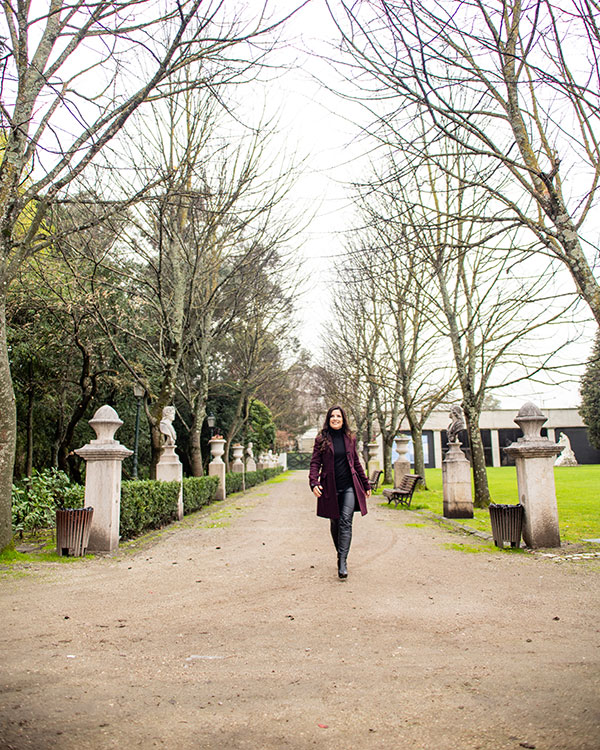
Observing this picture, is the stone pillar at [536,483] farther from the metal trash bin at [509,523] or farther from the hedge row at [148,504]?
the hedge row at [148,504]

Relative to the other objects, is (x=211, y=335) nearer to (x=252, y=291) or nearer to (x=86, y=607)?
(x=252, y=291)

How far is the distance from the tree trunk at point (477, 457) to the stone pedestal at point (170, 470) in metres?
6.74

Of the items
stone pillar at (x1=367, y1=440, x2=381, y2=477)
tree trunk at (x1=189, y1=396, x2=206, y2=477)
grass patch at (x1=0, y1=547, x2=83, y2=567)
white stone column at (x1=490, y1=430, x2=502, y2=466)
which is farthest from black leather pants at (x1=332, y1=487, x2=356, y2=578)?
white stone column at (x1=490, y1=430, x2=502, y2=466)

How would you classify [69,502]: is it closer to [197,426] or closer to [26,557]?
[26,557]

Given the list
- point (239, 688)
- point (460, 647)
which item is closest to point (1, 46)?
point (239, 688)

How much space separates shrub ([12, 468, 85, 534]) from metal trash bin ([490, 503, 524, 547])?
6.68 m

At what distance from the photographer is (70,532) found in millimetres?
7613

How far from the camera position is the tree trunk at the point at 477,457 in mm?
12852

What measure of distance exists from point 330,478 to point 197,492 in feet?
33.1

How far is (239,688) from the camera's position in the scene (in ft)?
10.00

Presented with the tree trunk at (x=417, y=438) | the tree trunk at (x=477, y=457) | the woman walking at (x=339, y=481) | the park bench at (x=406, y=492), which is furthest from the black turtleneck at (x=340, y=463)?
the tree trunk at (x=417, y=438)

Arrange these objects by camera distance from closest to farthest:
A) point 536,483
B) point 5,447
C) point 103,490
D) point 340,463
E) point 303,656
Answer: point 303,656 → point 340,463 → point 5,447 → point 536,483 → point 103,490

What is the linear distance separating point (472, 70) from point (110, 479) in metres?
6.92

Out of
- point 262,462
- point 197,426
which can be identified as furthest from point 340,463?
point 262,462
